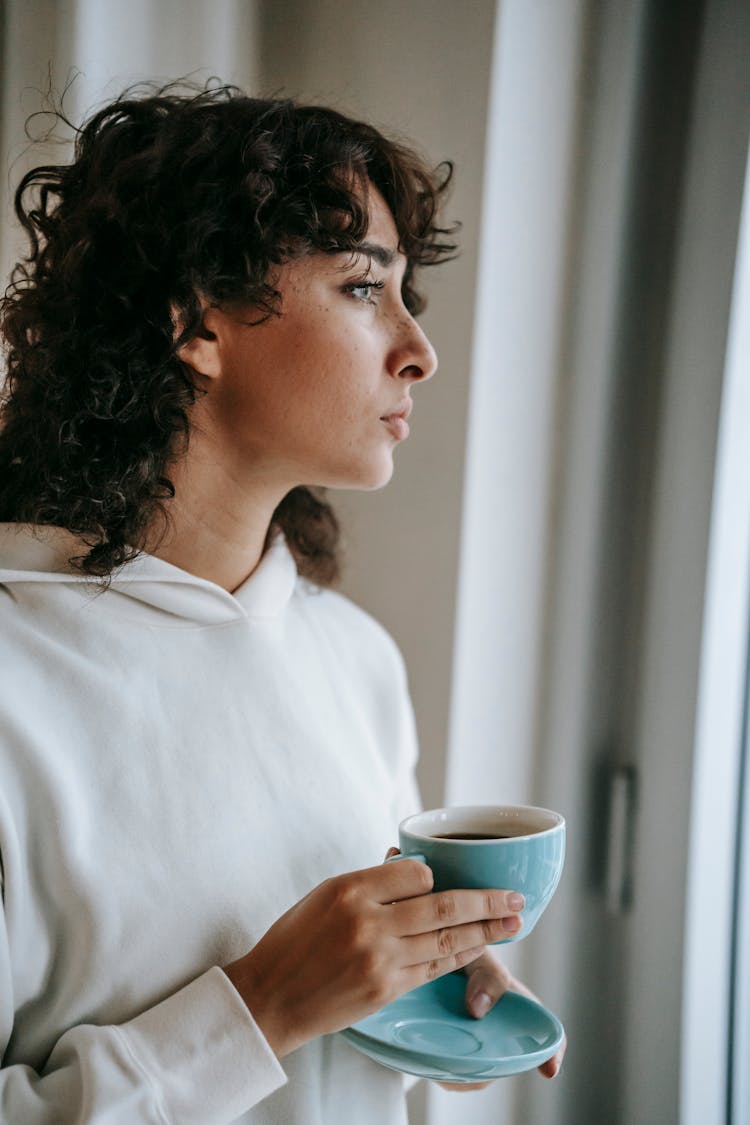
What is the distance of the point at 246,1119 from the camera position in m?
0.75

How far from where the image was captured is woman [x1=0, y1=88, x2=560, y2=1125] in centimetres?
67

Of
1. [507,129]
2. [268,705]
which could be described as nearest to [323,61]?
[507,129]

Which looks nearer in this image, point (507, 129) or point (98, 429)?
point (98, 429)

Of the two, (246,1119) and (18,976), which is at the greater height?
(18,976)

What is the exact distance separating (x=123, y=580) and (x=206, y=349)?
0.24 meters

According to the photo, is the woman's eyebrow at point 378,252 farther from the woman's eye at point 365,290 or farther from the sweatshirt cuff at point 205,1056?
the sweatshirt cuff at point 205,1056

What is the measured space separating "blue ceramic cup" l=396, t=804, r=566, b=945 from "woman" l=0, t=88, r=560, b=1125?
0.05 feet

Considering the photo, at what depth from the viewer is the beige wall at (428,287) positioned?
116 centimetres

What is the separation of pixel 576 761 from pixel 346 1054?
56 centimetres

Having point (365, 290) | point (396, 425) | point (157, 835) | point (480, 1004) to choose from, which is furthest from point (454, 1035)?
point (365, 290)

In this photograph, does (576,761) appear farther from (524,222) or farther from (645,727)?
(524,222)

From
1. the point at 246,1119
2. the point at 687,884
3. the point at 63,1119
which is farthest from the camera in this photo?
the point at 687,884

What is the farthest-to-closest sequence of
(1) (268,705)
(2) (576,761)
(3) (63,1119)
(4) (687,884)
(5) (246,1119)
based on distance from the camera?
(2) (576,761) → (4) (687,884) → (1) (268,705) → (5) (246,1119) → (3) (63,1119)

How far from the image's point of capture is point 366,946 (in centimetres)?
66
